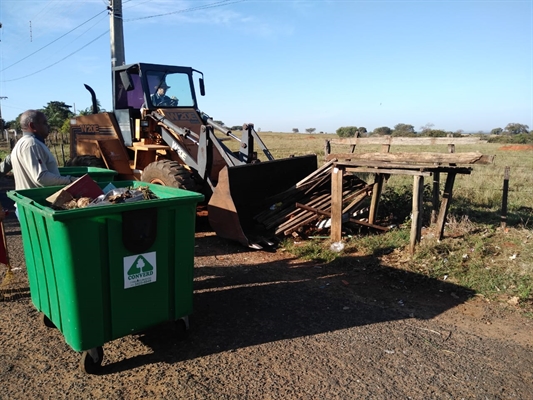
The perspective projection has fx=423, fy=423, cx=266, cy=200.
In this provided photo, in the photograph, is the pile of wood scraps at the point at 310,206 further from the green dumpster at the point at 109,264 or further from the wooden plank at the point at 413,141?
the green dumpster at the point at 109,264

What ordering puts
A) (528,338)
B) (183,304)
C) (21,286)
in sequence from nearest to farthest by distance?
(183,304), (528,338), (21,286)

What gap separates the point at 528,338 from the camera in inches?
154

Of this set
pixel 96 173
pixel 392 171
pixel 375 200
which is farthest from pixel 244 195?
pixel 96 173

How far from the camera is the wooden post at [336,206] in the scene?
6594 millimetres

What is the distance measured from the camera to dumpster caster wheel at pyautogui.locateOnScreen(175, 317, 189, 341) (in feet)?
12.2

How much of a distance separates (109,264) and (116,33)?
45.0 feet

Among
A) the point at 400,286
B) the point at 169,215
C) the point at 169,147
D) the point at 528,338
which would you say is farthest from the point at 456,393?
the point at 169,147

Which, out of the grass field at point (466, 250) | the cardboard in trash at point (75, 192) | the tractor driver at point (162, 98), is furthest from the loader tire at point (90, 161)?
the cardboard in trash at point (75, 192)

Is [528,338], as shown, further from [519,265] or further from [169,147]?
[169,147]

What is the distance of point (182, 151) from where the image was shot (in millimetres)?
7289

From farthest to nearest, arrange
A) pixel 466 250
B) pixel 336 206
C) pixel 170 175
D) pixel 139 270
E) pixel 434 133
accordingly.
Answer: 1. pixel 434 133
2. pixel 170 175
3. pixel 336 206
4. pixel 466 250
5. pixel 139 270

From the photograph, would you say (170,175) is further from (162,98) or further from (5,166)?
(5,166)

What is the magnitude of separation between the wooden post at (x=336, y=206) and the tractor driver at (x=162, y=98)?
Answer: 368 cm

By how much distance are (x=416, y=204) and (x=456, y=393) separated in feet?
10.4
